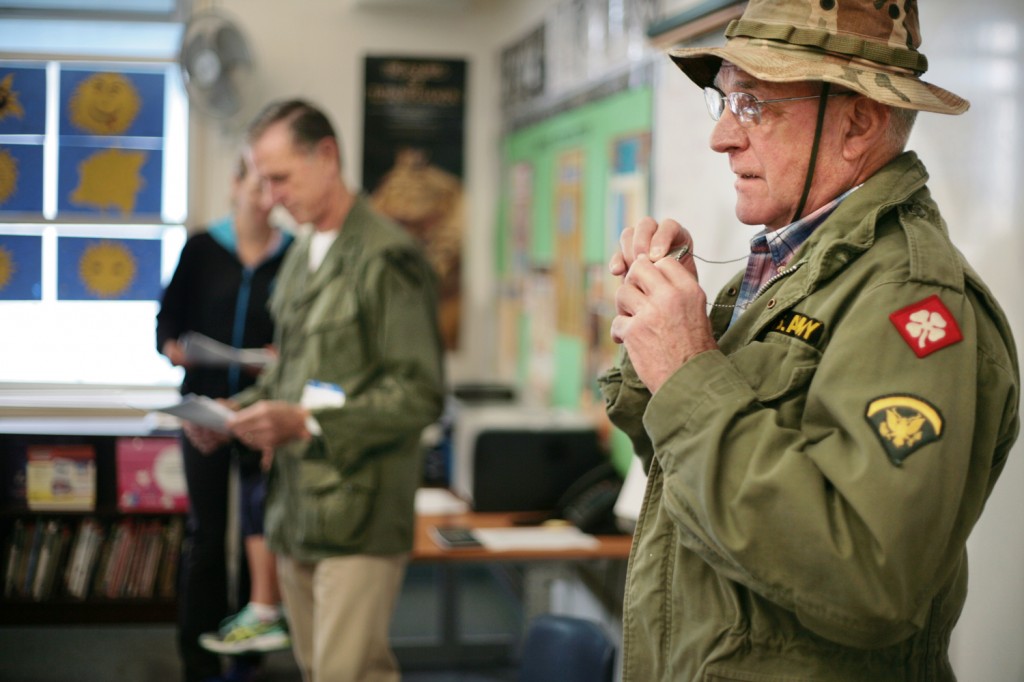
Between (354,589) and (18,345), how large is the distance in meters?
2.35

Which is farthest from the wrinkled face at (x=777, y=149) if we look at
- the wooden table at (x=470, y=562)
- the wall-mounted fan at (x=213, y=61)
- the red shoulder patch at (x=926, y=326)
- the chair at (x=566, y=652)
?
the wall-mounted fan at (x=213, y=61)

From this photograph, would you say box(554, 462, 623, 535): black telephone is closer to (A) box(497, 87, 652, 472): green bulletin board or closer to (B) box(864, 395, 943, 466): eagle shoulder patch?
(A) box(497, 87, 652, 472): green bulletin board

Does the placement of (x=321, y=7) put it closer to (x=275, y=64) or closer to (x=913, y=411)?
(x=275, y=64)

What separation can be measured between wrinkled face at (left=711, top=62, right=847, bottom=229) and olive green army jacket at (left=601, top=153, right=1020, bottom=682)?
7cm

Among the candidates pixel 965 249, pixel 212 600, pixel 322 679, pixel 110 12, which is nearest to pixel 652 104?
pixel 965 249

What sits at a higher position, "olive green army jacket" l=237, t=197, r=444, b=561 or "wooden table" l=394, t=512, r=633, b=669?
"olive green army jacket" l=237, t=197, r=444, b=561

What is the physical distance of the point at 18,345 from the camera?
13.7 feet

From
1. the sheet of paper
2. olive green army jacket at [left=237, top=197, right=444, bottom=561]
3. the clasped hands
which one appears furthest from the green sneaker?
the clasped hands

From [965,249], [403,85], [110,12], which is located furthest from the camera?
[403,85]

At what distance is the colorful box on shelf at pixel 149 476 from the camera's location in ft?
15.5

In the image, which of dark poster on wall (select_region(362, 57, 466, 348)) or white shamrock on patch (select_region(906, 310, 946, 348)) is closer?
white shamrock on patch (select_region(906, 310, 946, 348))

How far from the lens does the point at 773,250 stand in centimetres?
136

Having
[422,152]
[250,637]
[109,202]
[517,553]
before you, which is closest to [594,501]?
[517,553]

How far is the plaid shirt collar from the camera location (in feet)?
4.22
